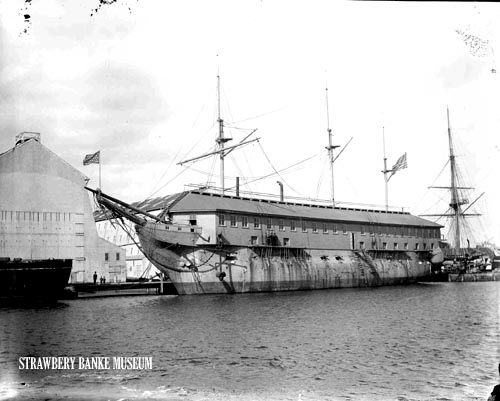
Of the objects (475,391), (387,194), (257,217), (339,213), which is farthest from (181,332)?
(387,194)

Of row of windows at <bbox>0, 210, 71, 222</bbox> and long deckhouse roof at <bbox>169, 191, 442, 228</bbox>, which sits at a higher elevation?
long deckhouse roof at <bbox>169, 191, 442, 228</bbox>

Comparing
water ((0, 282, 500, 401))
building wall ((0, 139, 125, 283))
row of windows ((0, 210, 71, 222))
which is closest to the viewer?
water ((0, 282, 500, 401))

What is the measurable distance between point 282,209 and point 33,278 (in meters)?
26.5

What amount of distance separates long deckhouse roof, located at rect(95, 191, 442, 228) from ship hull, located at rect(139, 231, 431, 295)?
3.72m

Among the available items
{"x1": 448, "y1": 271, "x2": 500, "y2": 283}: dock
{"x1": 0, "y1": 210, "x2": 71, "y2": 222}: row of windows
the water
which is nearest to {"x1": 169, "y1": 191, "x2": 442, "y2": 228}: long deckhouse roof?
{"x1": 0, "y1": 210, "x2": 71, "y2": 222}: row of windows

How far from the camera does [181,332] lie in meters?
21.8

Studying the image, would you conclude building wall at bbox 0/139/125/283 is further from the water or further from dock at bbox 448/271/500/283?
dock at bbox 448/271/500/283

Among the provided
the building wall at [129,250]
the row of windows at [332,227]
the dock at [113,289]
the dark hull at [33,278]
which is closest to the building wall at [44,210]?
the dark hull at [33,278]

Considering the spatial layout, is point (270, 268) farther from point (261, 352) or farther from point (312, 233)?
point (261, 352)

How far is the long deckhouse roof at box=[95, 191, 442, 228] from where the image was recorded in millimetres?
47875

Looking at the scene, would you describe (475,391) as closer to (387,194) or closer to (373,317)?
(373,317)

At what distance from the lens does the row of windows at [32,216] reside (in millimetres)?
37281

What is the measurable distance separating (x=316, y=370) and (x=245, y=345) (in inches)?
174

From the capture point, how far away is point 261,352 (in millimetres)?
17453
